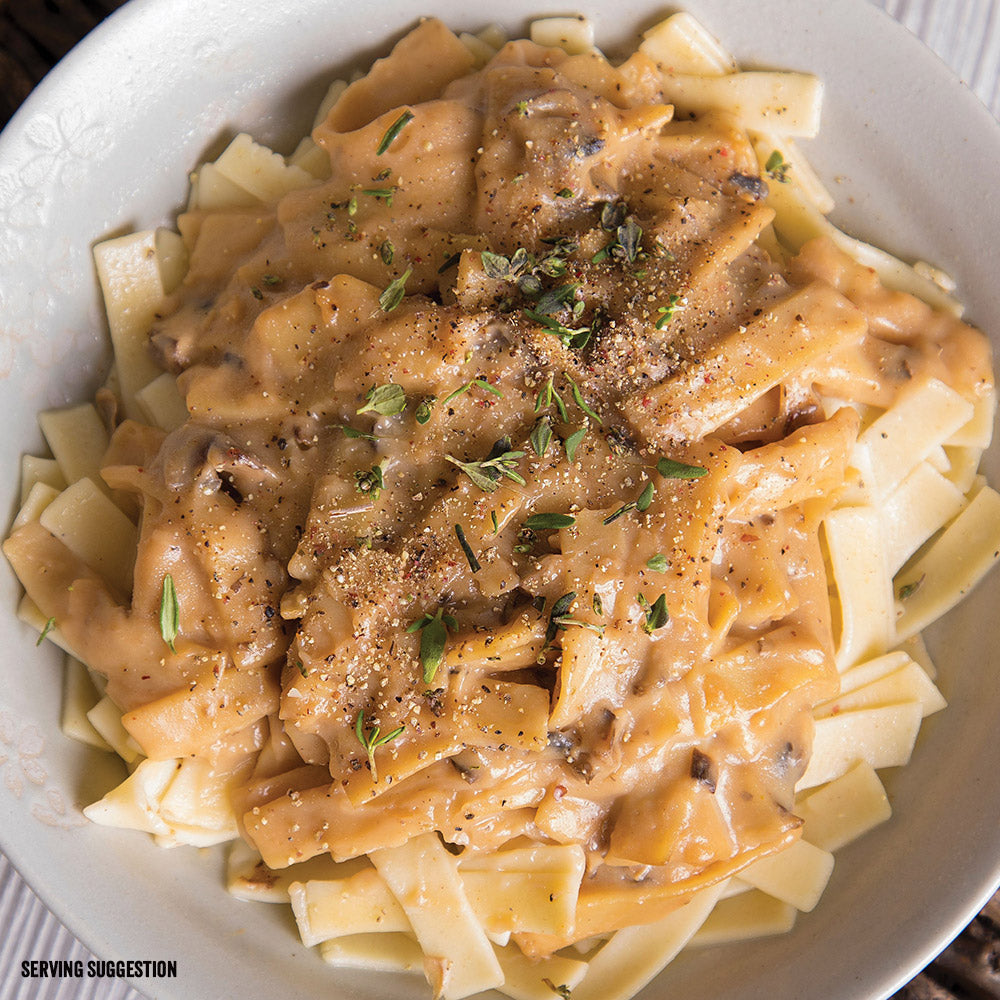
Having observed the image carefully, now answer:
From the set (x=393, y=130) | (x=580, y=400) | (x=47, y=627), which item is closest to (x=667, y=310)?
(x=580, y=400)

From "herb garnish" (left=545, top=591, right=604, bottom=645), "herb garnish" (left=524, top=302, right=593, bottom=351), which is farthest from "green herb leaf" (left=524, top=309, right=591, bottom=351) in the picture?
"herb garnish" (left=545, top=591, right=604, bottom=645)

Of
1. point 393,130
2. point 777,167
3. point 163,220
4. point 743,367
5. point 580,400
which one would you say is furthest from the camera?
point 163,220

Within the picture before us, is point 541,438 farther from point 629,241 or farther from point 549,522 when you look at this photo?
point 629,241

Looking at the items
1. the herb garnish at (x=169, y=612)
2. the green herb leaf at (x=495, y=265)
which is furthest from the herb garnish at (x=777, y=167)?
the herb garnish at (x=169, y=612)

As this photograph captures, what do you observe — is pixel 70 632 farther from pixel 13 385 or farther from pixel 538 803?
pixel 538 803

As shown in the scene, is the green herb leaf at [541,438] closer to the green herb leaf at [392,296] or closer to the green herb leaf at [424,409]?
the green herb leaf at [424,409]

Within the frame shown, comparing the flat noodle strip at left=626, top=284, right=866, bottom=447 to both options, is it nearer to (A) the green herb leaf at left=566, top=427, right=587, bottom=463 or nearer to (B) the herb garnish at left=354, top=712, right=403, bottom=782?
(A) the green herb leaf at left=566, top=427, right=587, bottom=463
